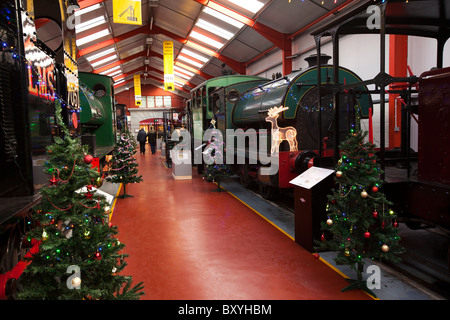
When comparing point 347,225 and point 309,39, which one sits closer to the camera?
point 347,225

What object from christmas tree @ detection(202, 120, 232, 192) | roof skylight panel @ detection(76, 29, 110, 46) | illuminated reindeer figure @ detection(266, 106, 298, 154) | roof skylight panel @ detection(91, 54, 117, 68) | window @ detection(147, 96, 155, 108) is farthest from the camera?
window @ detection(147, 96, 155, 108)

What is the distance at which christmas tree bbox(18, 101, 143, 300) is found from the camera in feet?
7.11

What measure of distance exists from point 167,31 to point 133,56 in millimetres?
6916

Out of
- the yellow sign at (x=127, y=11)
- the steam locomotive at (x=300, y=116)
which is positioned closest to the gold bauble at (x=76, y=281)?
the steam locomotive at (x=300, y=116)

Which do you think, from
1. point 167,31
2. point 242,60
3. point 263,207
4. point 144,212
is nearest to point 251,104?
point 263,207

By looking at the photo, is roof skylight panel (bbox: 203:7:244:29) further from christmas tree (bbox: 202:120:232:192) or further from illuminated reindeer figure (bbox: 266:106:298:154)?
illuminated reindeer figure (bbox: 266:106:298:154)

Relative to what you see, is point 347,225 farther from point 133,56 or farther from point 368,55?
point 133,56

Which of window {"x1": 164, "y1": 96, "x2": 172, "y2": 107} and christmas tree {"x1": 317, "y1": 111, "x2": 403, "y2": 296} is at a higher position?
window {"x1": 164, "y1": 96, "x2": 172, "y2": 107}

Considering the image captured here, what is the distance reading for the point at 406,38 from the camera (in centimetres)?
805

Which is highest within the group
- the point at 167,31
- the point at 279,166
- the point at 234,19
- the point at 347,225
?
the point at 167,31

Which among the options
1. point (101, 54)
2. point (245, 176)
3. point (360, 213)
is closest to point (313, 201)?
point (360, 213)

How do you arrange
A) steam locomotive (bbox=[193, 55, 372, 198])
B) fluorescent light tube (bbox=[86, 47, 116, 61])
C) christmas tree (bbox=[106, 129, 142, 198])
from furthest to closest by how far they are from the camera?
1. fluorescent light tube (bbox=[86, 47, 116, 61])
2. christmas tree (bbox=[106, 129, 142, 198])
3. steam locomotive (bbox=[193, 55, 372, 198])

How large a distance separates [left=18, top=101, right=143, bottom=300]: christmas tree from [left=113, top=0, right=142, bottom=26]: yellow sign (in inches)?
348

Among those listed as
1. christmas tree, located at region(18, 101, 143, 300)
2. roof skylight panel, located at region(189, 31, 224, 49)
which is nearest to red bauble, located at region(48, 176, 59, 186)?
christmas tree, located at region(18, 101, 143, 300)
